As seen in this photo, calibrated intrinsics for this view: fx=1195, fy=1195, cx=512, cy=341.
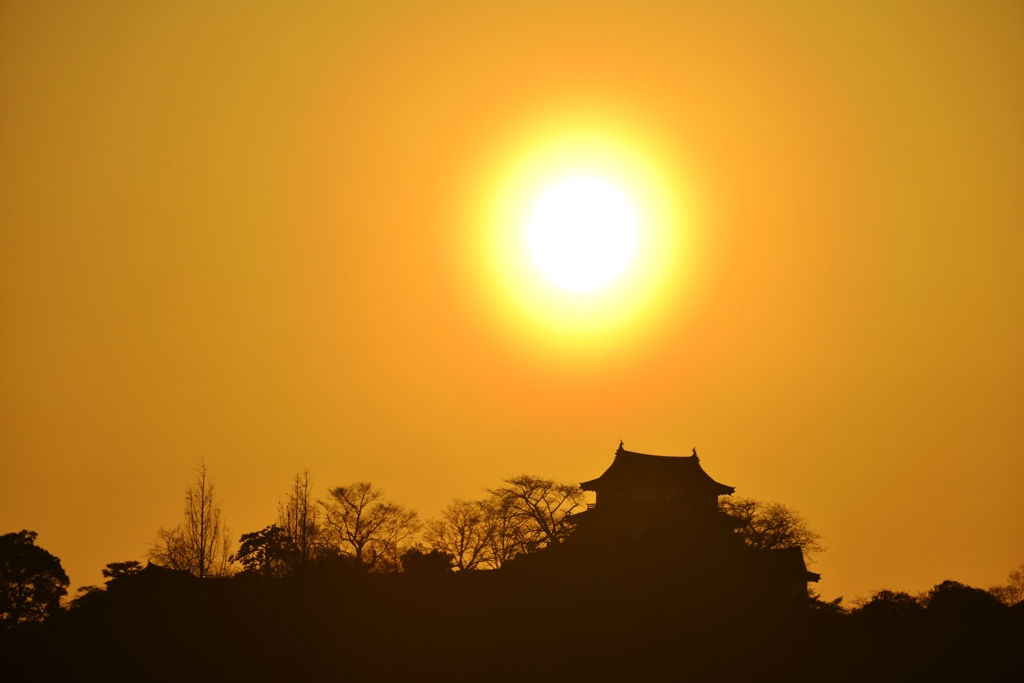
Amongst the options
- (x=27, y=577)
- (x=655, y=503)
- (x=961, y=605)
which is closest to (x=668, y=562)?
(x=655, y=503)

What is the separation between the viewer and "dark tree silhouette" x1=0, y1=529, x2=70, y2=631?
65500mm

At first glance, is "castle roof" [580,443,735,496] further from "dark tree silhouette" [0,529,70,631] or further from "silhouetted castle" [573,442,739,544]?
"dark tree silhouette" [0,529,70,631]

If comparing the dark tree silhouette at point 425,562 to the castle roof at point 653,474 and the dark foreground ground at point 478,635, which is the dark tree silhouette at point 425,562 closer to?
the dark foreground ground at point 478,635

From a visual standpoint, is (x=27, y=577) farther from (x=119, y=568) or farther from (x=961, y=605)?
(x=961, y=605)

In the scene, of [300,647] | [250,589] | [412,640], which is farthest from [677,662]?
[250,589]

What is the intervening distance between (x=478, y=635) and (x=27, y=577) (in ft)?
93.2

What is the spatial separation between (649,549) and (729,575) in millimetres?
4274

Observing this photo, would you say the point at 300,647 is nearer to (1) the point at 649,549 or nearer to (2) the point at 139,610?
(2) the point at 139,610

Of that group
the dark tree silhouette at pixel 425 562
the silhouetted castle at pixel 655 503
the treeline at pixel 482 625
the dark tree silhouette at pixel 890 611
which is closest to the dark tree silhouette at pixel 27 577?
the treeline at pixel 482 625

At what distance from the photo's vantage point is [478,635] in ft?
179

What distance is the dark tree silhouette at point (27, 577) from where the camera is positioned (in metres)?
65.5

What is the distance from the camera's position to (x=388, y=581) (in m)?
58.5

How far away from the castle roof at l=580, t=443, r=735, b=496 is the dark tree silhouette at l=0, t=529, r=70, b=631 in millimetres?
30832

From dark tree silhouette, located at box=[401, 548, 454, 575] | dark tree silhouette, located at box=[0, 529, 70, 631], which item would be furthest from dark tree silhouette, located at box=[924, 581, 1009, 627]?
dark tree silhouette, located at box=[0, 529, 70, 631]
